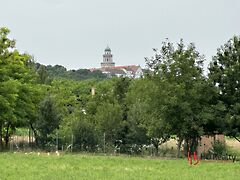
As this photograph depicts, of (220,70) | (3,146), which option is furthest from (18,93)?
(220,70)

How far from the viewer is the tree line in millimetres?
40875

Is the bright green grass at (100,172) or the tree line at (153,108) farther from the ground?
the tree line at (153,108)

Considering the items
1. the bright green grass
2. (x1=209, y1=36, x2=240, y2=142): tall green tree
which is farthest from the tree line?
the bright green grass

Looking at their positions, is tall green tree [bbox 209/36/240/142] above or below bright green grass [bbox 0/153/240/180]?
above

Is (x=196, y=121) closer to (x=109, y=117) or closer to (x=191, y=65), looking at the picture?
(x=191, y=65)

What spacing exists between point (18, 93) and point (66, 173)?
2247cm

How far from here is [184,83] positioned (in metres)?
41.0

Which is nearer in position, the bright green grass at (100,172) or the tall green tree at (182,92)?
the bright green grass at (100,172)

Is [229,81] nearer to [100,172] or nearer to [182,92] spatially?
[182,92]

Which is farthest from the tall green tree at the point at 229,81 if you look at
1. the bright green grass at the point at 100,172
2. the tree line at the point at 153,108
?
the bright green grass at the point at 100,172

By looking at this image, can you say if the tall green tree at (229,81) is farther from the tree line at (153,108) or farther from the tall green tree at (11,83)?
the tall green tree at (11,83)

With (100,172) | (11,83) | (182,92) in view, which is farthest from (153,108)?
(100,172)

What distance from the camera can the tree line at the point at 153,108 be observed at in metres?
40.9

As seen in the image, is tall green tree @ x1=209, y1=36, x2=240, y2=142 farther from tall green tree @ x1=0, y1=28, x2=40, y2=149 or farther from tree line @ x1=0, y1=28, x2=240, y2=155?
tall green tree @ x1=0, y1=28, x2=40, y2=149
